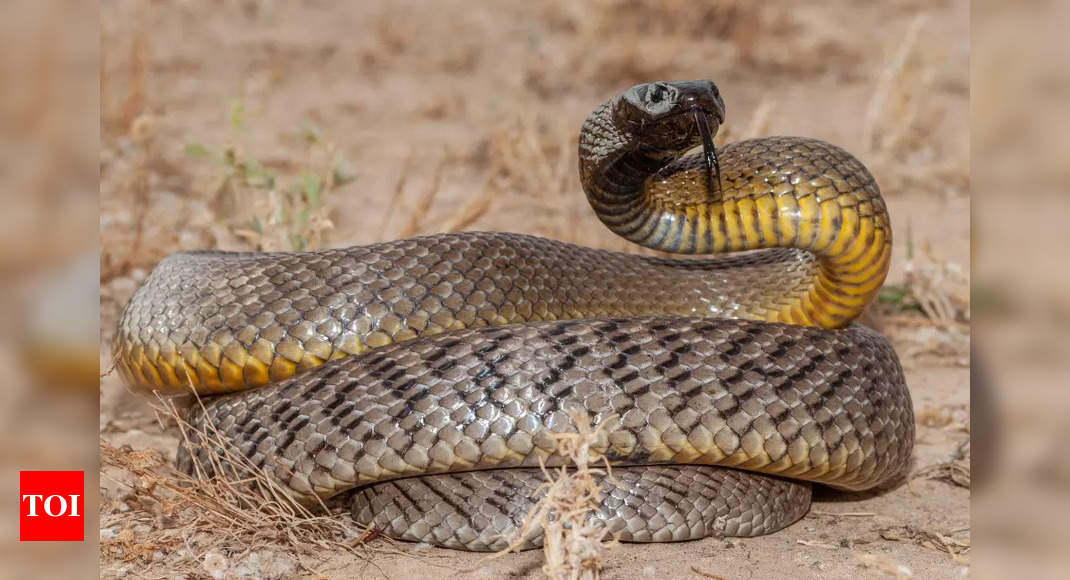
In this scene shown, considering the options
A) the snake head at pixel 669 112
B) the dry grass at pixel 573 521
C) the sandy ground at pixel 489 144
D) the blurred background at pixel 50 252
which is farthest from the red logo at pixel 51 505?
the snake head at pixel 669 112

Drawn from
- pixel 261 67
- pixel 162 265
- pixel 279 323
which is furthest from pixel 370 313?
pixel 261 67

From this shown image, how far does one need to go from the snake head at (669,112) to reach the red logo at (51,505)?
2.09 m

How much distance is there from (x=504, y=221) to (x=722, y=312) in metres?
2.88

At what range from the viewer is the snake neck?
3.78 metres

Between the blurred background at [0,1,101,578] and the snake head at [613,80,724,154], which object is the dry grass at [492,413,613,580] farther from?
the blurred background at [0,1,101,578]

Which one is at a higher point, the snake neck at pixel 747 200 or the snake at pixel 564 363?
the snake neck at pixel 747 200

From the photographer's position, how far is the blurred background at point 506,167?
1229 millimetres

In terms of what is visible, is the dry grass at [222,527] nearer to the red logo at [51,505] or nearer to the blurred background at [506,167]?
the blurred background at [506,167]

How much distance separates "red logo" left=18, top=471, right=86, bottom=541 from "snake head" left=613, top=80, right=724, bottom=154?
209 cm

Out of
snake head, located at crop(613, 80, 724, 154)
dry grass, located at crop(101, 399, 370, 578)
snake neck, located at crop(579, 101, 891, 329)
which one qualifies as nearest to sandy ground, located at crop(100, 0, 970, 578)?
dry grass, located at crop(101, 399, 370, 578)

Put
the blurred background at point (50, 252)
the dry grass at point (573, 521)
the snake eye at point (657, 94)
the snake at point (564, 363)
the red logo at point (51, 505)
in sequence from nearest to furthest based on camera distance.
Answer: the blurred background at point (50, 252) → the red logo at point (51, 505) → the dry grass at point (573, 521) → the snake at point (564, 363) → the snake eye at point (657, 94)

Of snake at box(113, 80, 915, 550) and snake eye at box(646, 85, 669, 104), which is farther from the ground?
snake eye at box(646, 85, 669, 104)

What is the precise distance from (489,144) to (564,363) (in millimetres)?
5133

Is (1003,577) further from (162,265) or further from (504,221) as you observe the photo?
(504,221)
